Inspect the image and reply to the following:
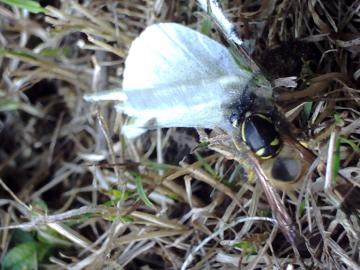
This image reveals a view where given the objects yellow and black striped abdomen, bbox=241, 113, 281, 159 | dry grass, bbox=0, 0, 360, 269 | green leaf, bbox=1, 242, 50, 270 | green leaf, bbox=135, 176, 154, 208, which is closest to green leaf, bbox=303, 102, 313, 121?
dry grass, bbox=0, 0, 360, 269

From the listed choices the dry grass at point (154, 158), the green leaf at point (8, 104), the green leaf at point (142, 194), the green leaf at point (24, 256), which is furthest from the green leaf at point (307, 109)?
the green leaf at point (8, 104)

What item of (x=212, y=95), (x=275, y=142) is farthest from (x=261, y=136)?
(x=212, y=95)

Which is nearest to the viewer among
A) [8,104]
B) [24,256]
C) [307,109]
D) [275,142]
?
[275,142]

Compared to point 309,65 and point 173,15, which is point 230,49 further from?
point 173,15

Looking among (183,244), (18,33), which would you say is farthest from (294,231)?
(18,33)

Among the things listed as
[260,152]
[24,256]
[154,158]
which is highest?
[260,152]

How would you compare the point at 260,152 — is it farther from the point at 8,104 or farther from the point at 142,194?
the point at 8,104

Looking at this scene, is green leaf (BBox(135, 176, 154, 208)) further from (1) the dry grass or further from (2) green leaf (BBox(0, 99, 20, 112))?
(2) green leaf (BBox(0, 99, 20, 112))
